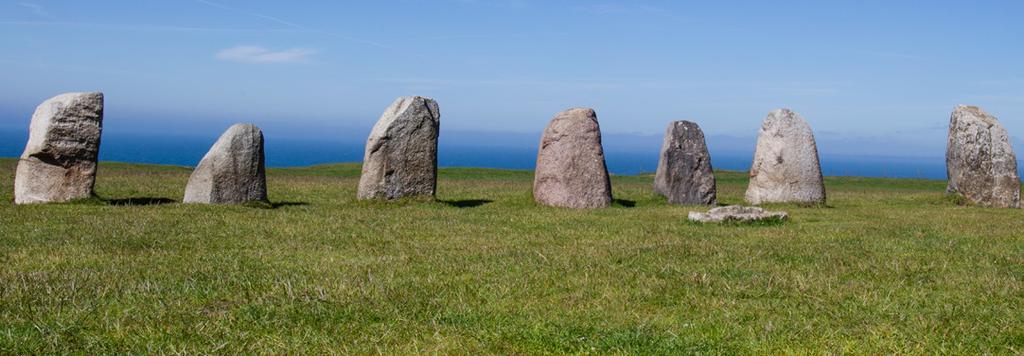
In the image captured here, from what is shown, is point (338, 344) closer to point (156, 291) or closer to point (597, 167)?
point (156, 291)

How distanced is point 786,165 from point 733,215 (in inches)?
306

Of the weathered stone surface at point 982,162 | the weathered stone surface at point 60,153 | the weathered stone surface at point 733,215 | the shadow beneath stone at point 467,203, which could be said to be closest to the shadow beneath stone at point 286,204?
the shadow beneath stone at point 467,203

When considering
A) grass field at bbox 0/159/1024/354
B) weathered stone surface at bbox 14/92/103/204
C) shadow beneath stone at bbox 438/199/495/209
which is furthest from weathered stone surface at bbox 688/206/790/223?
weathered stone surface at bbox 14/92/103/204

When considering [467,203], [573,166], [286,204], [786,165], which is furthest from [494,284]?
[786,165]

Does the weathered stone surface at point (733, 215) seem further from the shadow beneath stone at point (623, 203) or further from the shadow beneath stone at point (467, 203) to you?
the shadow beneath stone at point (467, 203)

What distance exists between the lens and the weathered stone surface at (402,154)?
21.9m

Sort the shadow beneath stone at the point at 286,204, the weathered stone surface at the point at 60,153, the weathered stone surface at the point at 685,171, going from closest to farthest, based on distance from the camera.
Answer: the weathered stone surface at the point at 60,153 → the shadow beneath stone at the point at 286,204 → the weathered stone surface at the point at 685,171

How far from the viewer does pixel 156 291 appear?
9.55m

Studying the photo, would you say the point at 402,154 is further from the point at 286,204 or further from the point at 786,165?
the point at 786,165

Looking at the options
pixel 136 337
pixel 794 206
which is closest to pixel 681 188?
pixel 794 206

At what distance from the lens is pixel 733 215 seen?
57.7 feet

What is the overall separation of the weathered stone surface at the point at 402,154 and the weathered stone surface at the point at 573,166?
265cm

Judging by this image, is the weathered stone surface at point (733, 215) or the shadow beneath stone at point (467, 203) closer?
the weathered stone surface at point (733, 215)

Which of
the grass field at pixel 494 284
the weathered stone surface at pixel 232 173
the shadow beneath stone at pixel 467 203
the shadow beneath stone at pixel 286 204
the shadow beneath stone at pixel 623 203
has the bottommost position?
the grass field at pixel 494 284
